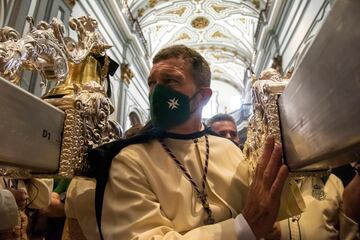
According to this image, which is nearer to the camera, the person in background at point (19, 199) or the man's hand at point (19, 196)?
the person in background at point (19, 199)

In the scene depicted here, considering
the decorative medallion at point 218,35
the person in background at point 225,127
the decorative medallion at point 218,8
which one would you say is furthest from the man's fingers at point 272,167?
the decorative medallion at point 218,35

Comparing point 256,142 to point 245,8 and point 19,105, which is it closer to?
point 19,105

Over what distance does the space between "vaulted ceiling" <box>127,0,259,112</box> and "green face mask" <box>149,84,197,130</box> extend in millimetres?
9050

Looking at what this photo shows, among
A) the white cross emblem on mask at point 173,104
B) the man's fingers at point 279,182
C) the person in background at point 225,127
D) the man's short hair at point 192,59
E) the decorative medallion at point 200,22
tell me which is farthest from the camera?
the decorative medallion at point 200,22

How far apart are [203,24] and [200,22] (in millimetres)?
203

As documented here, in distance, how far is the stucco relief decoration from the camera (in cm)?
132

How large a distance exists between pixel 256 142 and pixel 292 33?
272 inches

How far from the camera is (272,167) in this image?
1.08 metres

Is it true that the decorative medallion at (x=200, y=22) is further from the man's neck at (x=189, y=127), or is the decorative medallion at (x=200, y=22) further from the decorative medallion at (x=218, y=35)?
the man's neck at (x=189, y=127)

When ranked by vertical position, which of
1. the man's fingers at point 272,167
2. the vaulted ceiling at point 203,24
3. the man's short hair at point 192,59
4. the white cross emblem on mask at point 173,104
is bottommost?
the man's fingers at point 272,167

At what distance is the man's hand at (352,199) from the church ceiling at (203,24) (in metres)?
9.50

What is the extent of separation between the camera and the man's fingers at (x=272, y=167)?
1.07m

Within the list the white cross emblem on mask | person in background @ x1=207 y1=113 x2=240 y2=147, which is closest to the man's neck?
the white cross emblem on mask

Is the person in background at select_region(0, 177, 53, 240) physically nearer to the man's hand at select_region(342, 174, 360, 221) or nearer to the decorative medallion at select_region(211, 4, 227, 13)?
the man's hand at select_region(342, 174, 360, 221)
